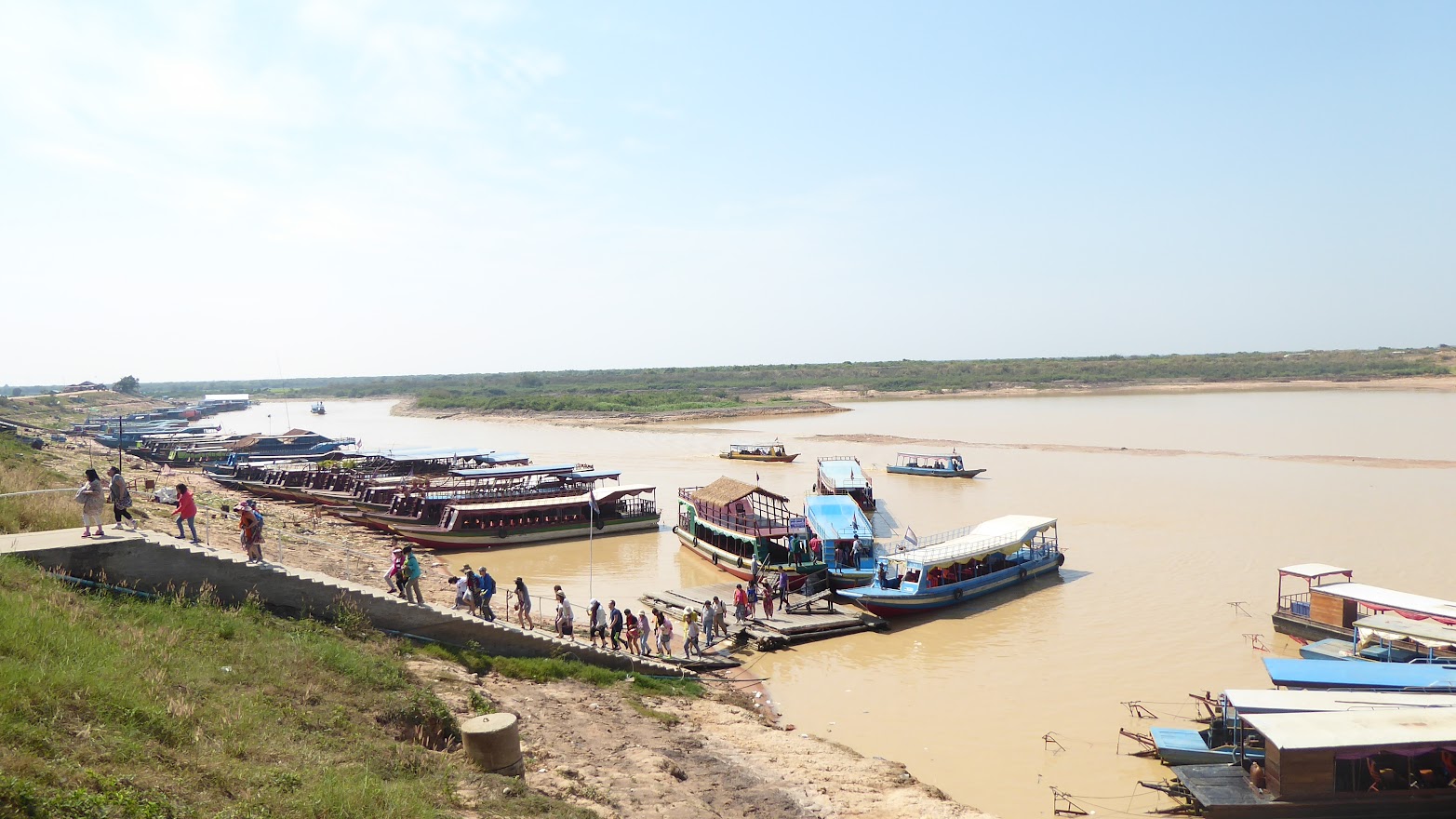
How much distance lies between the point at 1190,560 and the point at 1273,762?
1753 centimetres

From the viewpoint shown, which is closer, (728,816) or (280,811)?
(280,811)

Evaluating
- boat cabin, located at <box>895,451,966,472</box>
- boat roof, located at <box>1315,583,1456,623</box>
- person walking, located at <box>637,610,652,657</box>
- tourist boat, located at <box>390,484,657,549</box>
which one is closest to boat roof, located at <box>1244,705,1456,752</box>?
boat roof, located at <box>1315,583,1456,623</box>

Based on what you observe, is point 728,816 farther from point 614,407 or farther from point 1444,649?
point 614,407

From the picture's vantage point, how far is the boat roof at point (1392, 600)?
1650 centimetres

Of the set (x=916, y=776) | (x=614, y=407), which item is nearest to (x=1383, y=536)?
(x=916, y=776)

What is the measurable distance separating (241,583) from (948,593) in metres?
16.9

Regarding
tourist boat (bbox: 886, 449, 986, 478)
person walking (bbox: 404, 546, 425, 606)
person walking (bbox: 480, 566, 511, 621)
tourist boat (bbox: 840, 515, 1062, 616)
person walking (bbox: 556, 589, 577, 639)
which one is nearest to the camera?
person walking (bbox: 404, 546, 425, 606)

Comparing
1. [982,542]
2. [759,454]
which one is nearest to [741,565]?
[982,542]

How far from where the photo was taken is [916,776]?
507 inches

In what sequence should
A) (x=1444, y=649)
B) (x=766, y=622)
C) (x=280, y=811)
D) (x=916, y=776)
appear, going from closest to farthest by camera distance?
(x=280, y=811)
(x=916, y=776)
(x=1444, y=649)
(x=766, y=622)

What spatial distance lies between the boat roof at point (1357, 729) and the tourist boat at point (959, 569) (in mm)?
10254

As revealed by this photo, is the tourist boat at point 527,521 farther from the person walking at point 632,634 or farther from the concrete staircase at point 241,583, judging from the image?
the concrete staircase at point 241,583

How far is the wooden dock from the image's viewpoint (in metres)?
19.3

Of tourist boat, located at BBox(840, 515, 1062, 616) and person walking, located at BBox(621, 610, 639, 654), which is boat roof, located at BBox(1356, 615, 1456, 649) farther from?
person walking, located at BBox(621, 610, 639, 654)
